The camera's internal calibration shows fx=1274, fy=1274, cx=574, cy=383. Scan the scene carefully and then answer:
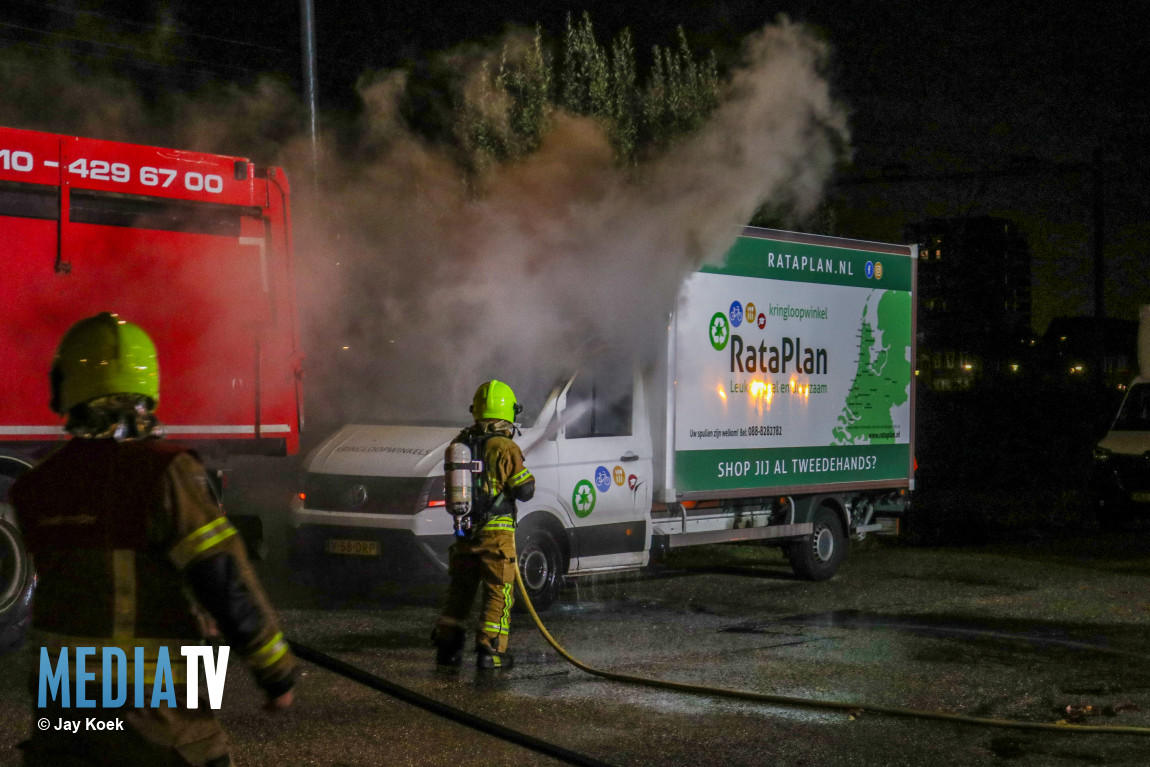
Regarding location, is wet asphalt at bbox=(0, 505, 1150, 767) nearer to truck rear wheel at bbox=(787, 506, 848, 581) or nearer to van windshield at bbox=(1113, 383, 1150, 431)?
truck rear wheel at bbox=(787, 506, 848, 581)

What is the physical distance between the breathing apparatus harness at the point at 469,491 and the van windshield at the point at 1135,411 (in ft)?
42.6

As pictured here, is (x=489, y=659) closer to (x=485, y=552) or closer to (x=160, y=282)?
(x=485, y=552)

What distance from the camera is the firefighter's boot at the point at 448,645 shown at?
7.62m

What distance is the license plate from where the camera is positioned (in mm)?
9172

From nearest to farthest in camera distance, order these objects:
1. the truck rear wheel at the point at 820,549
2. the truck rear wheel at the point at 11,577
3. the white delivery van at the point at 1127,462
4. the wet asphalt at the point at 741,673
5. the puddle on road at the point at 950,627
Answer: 1. the wet asphalt at the point at 741,673
2. the truck rear wheel at the point at 11,577
3. the puddle on road at the point at 950,627
4. the truck rear wheel at the point at 820,549
5. the white delivery van at the point at 1127,462

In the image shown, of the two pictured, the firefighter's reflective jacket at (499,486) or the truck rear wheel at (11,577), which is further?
the truck rear wheel at (11,577)

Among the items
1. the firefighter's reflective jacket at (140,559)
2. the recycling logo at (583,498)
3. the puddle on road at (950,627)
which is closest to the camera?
the firefighter's reflective jacket at (140,559)

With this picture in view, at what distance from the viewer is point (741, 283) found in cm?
1091

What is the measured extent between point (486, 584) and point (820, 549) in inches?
203

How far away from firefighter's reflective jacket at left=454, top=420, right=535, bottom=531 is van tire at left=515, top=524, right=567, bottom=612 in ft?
5.53

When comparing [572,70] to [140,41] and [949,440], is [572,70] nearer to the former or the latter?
[140,41]

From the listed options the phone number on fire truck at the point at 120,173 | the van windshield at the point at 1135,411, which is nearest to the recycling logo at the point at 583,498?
the phone number on fire truck at the point at 120,173

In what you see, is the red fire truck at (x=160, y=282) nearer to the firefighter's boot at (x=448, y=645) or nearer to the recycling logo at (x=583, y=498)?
the recycling logo at (x=583, y=498)

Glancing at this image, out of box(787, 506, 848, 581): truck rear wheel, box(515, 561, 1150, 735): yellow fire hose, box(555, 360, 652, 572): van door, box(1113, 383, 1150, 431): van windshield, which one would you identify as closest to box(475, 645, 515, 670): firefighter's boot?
box(515, 561, 1150, 735): yellow fire hose
